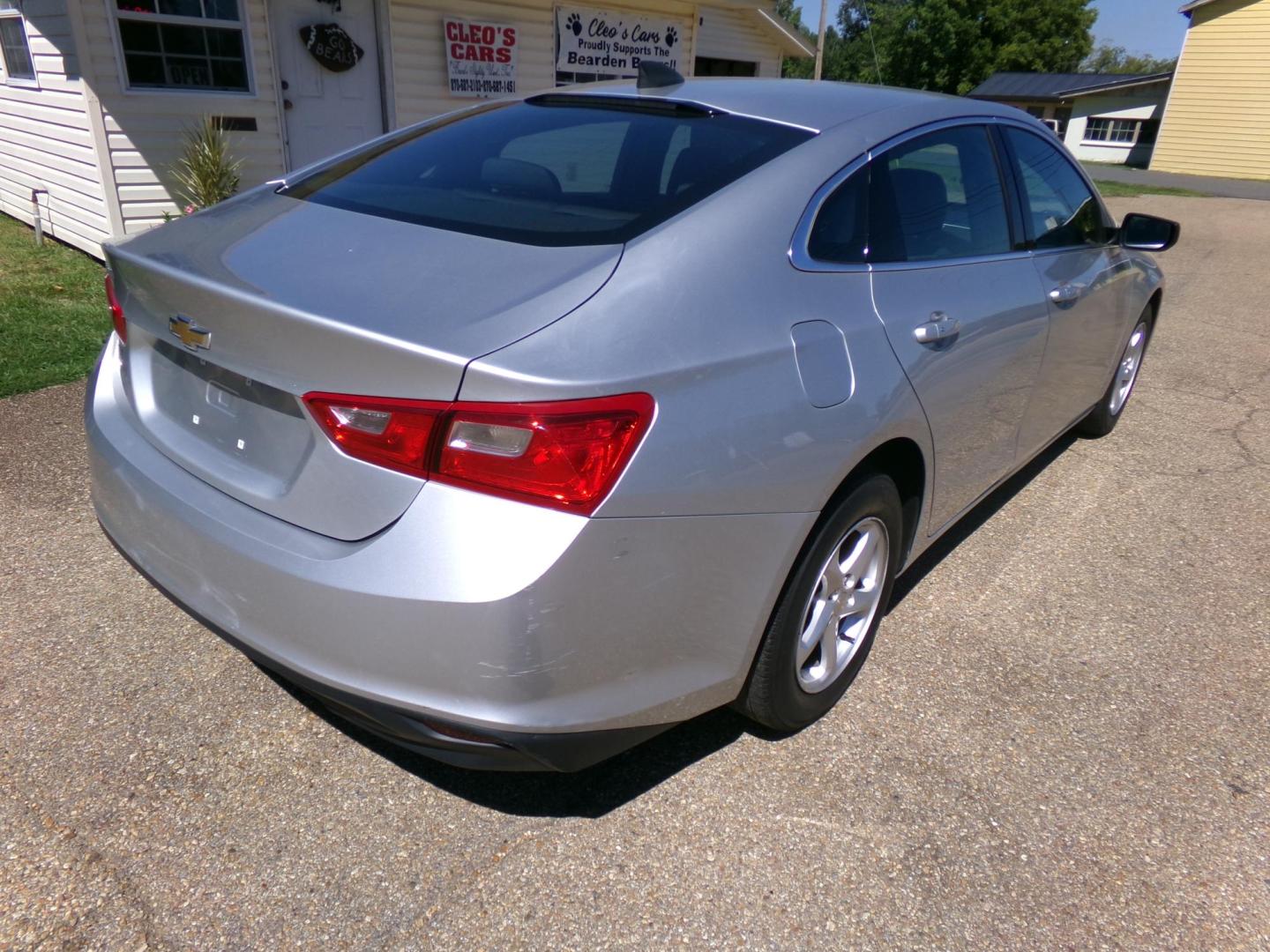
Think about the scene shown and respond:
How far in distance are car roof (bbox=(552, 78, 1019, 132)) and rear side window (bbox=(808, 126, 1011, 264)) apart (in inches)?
4.4

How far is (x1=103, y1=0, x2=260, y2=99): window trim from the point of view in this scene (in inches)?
284

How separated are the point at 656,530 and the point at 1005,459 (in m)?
2.06

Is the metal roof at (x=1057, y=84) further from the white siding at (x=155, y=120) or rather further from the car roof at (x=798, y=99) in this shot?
the car roof at (x=798, y=99)

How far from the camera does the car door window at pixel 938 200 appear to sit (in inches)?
101

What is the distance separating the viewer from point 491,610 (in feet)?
5.53

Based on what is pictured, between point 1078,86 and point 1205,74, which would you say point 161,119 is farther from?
point 1078,86

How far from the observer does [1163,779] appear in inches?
99.4

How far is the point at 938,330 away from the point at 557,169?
114 cm

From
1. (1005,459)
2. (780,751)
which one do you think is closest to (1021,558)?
(1005,459)

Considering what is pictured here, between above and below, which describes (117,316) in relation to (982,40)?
below

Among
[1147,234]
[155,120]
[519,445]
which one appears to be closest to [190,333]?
[519,445]

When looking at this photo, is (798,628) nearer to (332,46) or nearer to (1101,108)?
(332,46)

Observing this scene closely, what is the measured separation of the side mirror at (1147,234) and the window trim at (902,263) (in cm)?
Answer: 88

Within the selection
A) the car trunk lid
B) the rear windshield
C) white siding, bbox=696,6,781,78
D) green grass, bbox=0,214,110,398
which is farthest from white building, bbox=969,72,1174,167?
the car trunk lid
